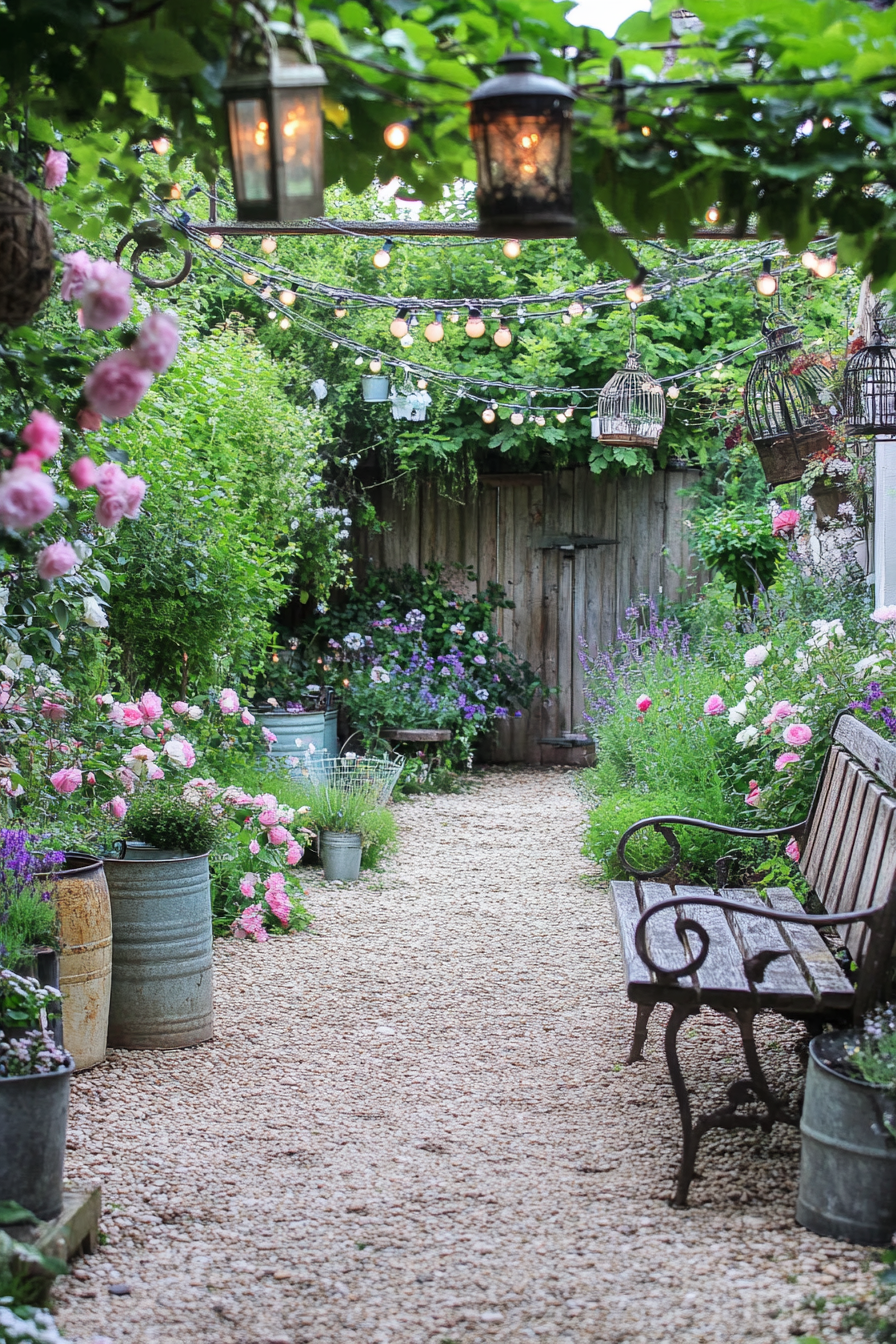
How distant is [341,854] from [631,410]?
271 centimetres

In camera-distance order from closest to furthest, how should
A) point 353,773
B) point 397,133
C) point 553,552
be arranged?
point 397,133 → point 353,773 → point 553,552

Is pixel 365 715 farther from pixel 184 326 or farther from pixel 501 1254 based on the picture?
pixel 501 1254

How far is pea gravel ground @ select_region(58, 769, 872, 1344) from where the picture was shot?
85.4 inches

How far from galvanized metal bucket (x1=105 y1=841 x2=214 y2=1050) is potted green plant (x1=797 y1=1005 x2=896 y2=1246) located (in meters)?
1.91

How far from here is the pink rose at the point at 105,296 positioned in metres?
1.76

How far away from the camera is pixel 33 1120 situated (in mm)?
2230

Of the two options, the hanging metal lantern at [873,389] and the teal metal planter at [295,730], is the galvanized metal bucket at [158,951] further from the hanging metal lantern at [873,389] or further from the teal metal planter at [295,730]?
the teal metal planter at [295,730]

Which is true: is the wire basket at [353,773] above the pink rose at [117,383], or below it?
below

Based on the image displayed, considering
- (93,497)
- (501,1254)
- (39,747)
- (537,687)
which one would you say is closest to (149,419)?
(93,497)

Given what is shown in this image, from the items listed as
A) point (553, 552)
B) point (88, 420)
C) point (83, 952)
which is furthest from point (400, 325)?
point (553, 552)

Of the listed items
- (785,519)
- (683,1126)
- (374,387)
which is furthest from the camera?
(374,387)

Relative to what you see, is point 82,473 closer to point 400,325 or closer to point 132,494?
point 132,494

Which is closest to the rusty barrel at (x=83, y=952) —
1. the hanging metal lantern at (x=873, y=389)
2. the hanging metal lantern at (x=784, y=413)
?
the hanging metal lantern at (x=873, y=389)

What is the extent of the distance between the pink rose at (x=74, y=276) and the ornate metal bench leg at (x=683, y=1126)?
1962 mm
